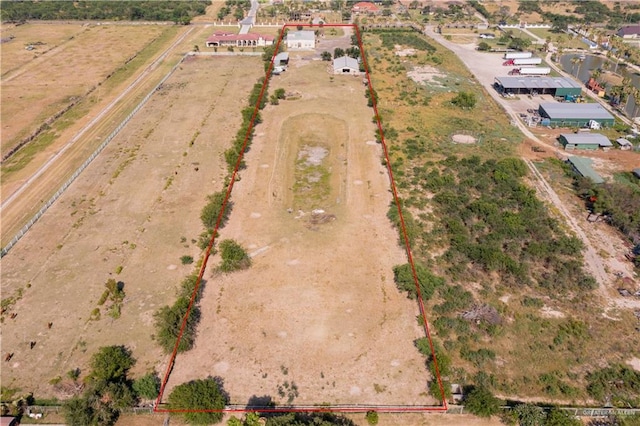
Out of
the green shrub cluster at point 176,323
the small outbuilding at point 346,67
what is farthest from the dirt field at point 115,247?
the small outbuilding at point 346,67

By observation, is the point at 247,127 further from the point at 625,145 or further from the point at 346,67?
the point at 625,145

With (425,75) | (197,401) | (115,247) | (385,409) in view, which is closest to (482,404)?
(385,409)

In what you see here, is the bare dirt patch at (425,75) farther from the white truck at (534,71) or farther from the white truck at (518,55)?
the white truck at (518,55)

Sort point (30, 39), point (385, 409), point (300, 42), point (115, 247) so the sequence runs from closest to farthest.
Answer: point (385, 409)
point (115, 247)
point (300, 42)
point (30, 39)

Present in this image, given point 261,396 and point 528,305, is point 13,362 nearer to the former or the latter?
point 261,396

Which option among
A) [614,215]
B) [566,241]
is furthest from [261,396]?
[614,215]

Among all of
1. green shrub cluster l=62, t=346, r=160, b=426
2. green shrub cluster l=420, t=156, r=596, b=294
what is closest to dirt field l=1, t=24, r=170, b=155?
green shrub cluster l=62, t=346, r=160, b=426

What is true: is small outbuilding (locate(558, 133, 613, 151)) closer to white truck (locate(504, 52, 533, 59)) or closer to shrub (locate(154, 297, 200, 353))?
white truck (locate(504, 52, 533, 59))
